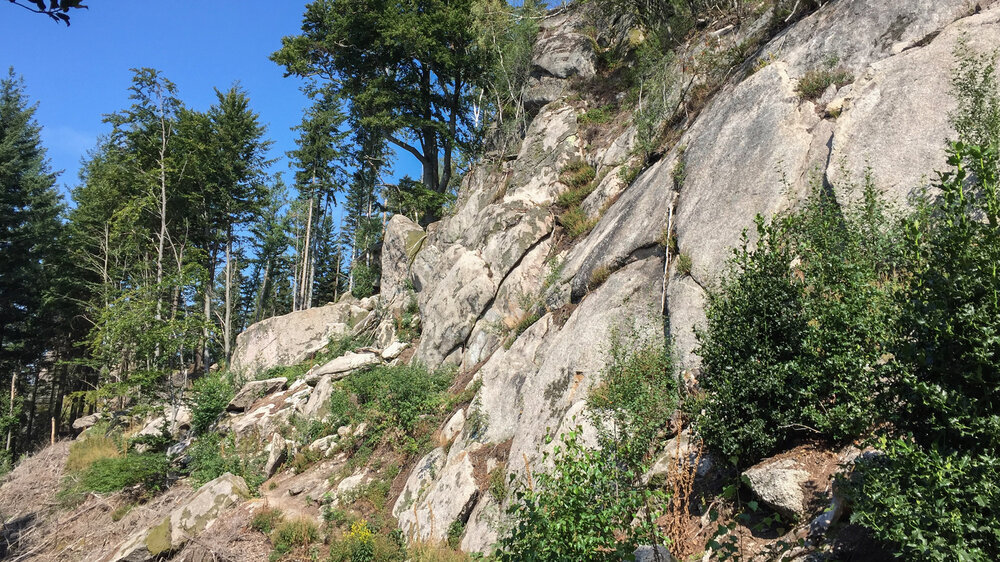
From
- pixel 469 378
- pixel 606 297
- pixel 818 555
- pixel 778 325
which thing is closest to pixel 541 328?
pixel 606 297

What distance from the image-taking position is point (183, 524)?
10125 mm

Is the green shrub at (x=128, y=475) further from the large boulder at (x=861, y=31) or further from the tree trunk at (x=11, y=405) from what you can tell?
the large boulder at (x=861, y=31)

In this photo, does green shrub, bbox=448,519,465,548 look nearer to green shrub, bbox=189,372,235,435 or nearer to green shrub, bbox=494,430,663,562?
green shrub, bbox=494,430,663,562

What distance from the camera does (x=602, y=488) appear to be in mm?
4137

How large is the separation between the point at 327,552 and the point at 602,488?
7691mm

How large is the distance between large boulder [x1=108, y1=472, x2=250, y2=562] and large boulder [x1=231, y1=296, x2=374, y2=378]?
991 centimetres

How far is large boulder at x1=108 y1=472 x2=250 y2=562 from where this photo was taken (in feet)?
31.8

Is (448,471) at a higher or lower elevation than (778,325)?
lower

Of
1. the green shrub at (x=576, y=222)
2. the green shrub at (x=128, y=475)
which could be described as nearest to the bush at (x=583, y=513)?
the green shrub at (x=576, y=222)

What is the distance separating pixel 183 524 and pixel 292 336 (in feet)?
40.6

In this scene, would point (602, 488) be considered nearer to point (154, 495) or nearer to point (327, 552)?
point (327, 552)

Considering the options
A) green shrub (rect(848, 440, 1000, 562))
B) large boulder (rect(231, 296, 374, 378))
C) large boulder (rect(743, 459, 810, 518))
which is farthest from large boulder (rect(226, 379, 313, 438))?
green shrub (rect(848, 440, 1000, 562))

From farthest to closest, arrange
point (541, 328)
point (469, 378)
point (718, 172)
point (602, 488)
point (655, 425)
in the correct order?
point (469, 378) → point (541, 328) → point (718, 172) → point (655, 425) → point (602, 488)

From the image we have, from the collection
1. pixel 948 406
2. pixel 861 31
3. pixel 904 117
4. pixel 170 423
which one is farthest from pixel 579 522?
pixel 170 423
